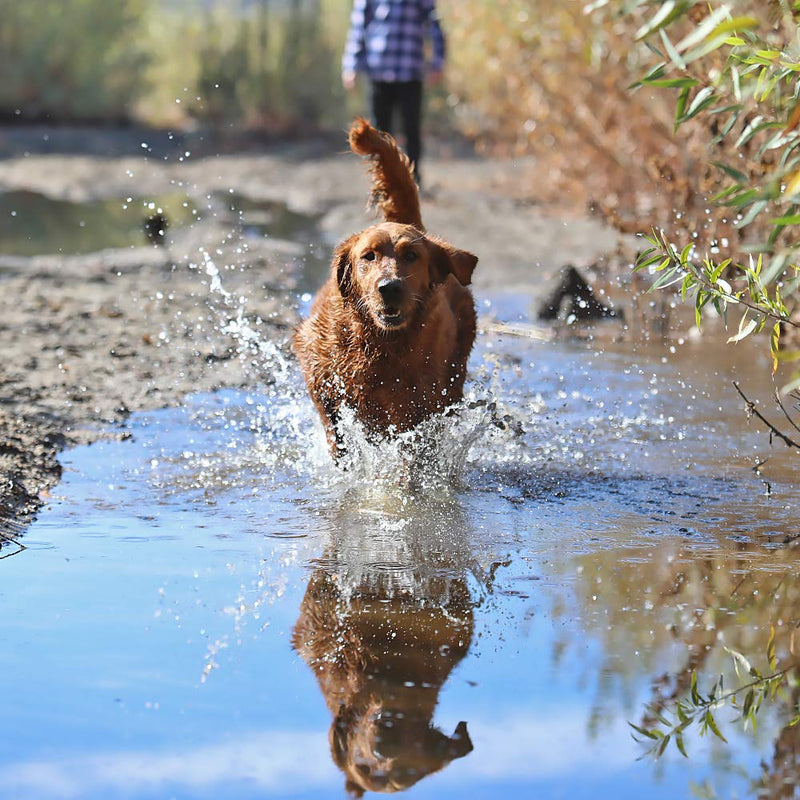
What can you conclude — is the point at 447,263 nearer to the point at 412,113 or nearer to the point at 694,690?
the point at 694,690

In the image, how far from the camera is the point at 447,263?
493 cm

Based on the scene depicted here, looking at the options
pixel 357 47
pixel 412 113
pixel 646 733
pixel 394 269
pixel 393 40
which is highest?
pixel 357 47

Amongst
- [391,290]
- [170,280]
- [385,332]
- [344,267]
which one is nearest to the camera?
[391,290]

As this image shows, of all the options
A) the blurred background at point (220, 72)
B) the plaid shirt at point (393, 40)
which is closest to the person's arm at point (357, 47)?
the plaid shirt at point (393, 40)

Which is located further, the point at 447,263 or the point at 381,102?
the point at 381,102

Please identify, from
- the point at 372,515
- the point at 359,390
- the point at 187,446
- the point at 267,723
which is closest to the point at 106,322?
the point at 187,446

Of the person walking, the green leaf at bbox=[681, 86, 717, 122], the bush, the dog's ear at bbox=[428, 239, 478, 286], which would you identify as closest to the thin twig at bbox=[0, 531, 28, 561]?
the dog's ear at bbox=[428, 239, 478, 286]

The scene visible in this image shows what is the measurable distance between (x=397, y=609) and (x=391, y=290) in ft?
4.78

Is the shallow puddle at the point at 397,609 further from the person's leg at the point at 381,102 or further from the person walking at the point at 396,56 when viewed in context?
the person's leg at the point at 381,102

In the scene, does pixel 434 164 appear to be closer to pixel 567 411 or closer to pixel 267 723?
pixel 567 411

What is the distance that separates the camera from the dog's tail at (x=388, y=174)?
5215mm

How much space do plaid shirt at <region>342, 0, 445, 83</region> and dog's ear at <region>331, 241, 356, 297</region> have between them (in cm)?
547

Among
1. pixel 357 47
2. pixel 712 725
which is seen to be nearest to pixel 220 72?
pixel 357 47

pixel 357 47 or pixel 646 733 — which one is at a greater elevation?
pixel 357 47
